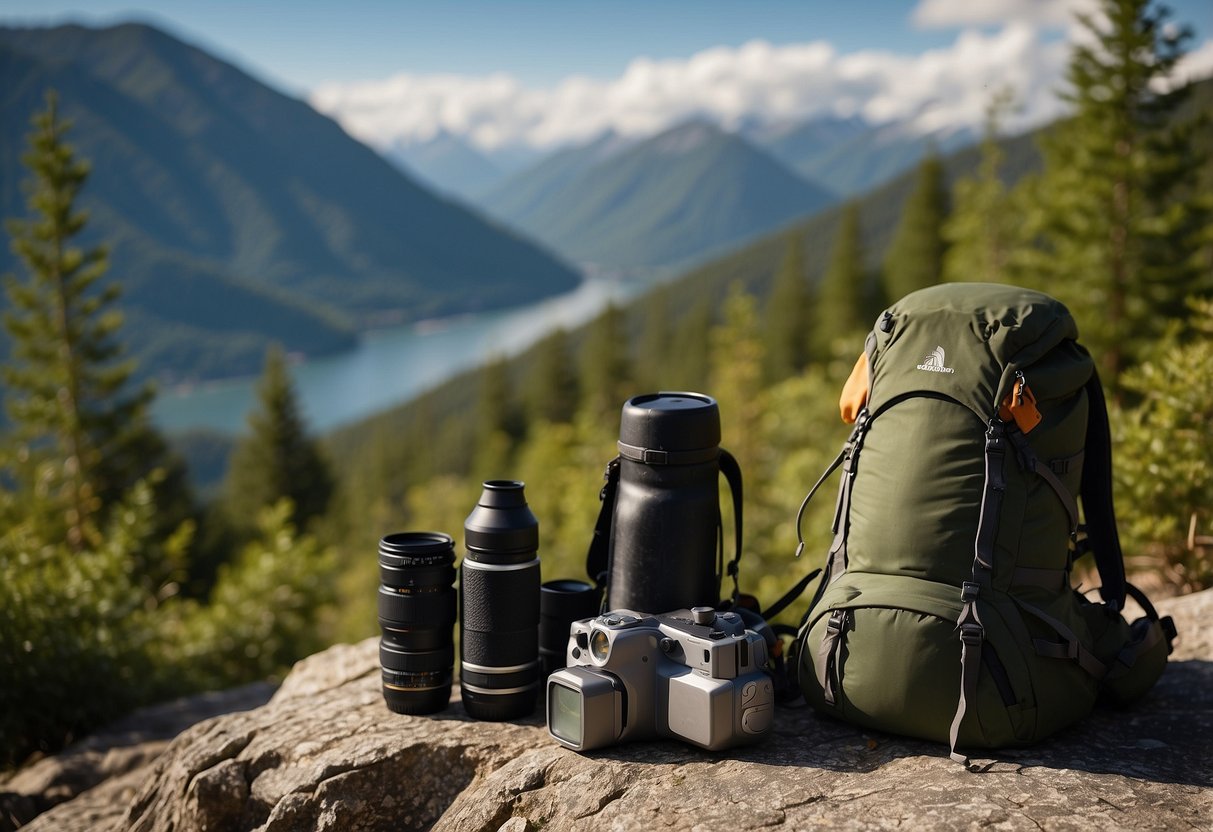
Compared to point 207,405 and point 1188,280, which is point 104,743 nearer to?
point 1188,280

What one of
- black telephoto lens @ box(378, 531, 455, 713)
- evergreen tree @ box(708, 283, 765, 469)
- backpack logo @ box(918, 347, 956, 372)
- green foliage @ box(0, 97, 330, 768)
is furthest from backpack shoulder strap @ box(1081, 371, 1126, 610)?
evergreen tree @ box(708, 283, 765, 469)

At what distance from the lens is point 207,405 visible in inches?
7244

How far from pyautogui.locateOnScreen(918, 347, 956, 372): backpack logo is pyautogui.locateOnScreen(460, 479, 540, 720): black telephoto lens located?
1.83 metres

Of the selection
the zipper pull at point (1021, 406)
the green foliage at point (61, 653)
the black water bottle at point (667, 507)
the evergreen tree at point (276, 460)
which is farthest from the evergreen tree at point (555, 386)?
the zipper pull at point (1021, 406)

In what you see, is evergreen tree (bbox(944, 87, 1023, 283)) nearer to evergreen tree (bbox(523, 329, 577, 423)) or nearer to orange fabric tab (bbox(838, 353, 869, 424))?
orange fabric tab (bbox(838, 353, 869, 424))

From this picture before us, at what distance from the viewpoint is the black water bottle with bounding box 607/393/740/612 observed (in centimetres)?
413

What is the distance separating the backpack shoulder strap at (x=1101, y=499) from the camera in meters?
4.11

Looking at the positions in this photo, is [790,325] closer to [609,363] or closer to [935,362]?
[609,363]

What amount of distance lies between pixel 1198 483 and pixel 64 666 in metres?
7.69

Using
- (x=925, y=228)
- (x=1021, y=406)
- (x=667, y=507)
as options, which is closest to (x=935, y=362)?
(x=1021, y=406)

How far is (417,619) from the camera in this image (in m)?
4.33

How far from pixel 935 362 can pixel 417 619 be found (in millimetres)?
2575

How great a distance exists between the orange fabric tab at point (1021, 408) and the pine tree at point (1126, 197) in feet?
60.7

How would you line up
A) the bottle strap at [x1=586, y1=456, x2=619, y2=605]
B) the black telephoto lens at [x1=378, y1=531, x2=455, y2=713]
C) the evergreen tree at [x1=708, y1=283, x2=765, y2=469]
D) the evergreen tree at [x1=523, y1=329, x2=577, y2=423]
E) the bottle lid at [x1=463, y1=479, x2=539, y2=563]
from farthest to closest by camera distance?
1. the evergreen tree at [x1=523, y1=329, x2=577, y2=423]
2. the evergreen tree at [x1=708, y1=283, x2=765, y2=469]
3. the bottle strap at [x1=586, y1=456, x2=619, y2=605]
4. the black telephoto lens at [x1=378, y1=531, x2=455, y2=713]
5. the bottle lid at [x1=463, y1=479, x2=539, y2=563]
